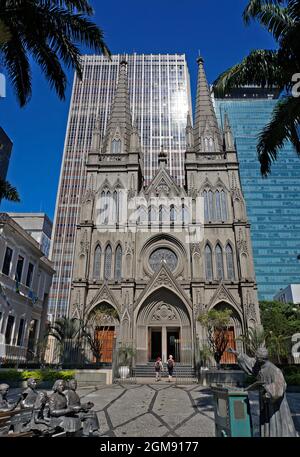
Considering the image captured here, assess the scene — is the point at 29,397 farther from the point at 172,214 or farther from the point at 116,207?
the point at 172,214

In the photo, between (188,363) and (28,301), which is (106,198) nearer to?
(28,301)

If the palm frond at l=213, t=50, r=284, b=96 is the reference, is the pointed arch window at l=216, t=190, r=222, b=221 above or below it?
above

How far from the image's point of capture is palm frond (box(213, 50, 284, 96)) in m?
11.2

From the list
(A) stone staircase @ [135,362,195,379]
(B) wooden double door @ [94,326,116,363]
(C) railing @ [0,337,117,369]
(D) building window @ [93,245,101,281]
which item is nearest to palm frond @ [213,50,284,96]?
(C) railing @ [0,337,117,369]

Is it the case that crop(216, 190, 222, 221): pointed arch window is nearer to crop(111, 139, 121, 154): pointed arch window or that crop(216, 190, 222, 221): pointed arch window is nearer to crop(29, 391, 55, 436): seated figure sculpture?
crop(111, 139, 121, 154): pointed arch window

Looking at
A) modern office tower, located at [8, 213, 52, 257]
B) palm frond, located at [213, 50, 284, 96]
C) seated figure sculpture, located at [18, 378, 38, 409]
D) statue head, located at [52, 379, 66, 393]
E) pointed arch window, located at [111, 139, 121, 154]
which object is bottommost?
seated figure sculpture, located at [18, 378, 38, 409]

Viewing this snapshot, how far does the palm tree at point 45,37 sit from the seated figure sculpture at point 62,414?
1006cm

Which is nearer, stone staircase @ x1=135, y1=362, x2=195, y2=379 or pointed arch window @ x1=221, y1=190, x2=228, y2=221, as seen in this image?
stone staircase @ x1=135, y1=362, x2=195, y2=379

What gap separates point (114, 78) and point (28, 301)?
260 ft

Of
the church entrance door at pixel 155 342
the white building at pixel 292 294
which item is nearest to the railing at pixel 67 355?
the church entrance door at pixel 155 342

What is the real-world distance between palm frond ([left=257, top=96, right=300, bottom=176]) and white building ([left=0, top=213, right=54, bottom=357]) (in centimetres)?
1671

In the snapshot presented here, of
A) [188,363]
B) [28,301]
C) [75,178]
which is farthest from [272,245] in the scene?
[28,301]

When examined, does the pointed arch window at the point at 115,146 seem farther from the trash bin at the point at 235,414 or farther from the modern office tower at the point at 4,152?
the trash bin at the point at 235,414

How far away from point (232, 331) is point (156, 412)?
16265mm
